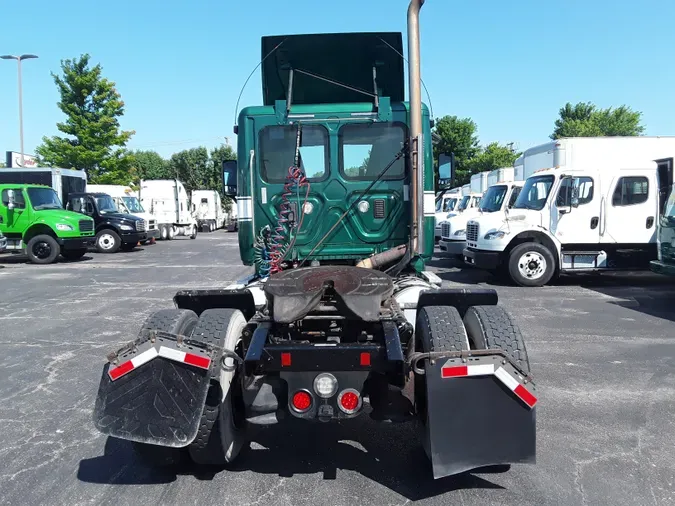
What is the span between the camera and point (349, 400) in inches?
136

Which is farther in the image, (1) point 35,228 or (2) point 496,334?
(1) point 35,228

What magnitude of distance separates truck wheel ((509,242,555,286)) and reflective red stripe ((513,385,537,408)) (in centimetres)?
948

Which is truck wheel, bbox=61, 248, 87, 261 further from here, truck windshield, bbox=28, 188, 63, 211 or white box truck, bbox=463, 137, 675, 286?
white box truck, bbox=463, 137, 675, 286

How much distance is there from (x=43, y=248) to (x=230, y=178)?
574 inches

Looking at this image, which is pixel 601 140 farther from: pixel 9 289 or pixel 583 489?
pixel 9 289

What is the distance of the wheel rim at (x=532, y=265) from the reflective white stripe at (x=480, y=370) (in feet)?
31.6

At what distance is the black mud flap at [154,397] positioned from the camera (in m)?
3.27

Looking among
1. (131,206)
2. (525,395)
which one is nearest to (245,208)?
(525,395)

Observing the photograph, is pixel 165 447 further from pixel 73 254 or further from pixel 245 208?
pixel 73 254

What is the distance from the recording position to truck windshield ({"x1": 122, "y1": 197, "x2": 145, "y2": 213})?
26.4 meters

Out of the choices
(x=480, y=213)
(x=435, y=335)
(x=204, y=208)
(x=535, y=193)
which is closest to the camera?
(x=435, y=335)

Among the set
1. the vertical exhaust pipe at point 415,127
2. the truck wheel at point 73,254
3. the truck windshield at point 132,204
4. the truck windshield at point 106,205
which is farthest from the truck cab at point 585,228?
the truck windshield at point 132,204

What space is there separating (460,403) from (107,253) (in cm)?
2172

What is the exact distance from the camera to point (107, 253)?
2270 centimetres
